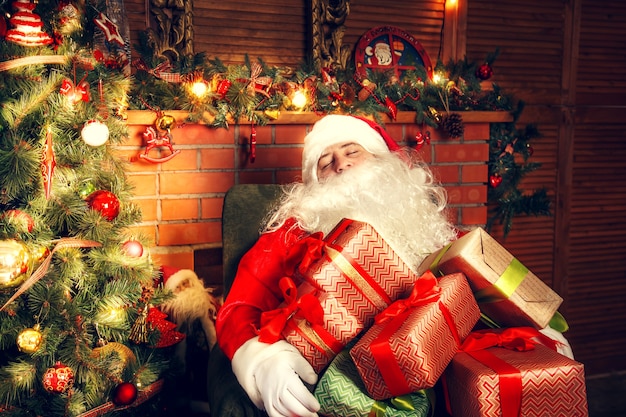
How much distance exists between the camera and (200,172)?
2146 millimetres

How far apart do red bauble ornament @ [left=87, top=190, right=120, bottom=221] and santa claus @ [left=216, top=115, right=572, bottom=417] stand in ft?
1.35

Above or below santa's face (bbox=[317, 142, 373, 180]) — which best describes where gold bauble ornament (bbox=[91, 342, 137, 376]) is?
below

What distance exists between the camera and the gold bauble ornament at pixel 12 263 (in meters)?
1.20

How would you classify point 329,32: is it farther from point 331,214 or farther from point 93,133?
point 93,133

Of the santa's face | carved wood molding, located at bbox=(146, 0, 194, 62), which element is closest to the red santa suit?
the santa's face

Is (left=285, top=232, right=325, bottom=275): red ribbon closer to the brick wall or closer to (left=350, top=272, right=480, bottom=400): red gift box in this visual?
(left=350, top=272, right=480, bottom=400): red gift box

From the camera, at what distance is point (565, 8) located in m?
3.01

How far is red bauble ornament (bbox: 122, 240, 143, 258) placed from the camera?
1.59 metres

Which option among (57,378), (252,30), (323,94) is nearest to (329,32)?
(252,30)

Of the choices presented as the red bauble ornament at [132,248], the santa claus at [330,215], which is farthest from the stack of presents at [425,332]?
the red bauble ornament at [132,248]

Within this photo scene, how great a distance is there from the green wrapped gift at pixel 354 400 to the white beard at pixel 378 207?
0.56m

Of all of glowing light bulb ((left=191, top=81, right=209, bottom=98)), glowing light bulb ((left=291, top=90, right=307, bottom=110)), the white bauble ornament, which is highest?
glowing light bulb ((left=191, top=81, right=209, bottom=98))

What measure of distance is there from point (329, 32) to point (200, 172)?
98 centimetres

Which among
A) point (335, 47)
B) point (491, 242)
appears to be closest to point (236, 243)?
point (491, 242)
